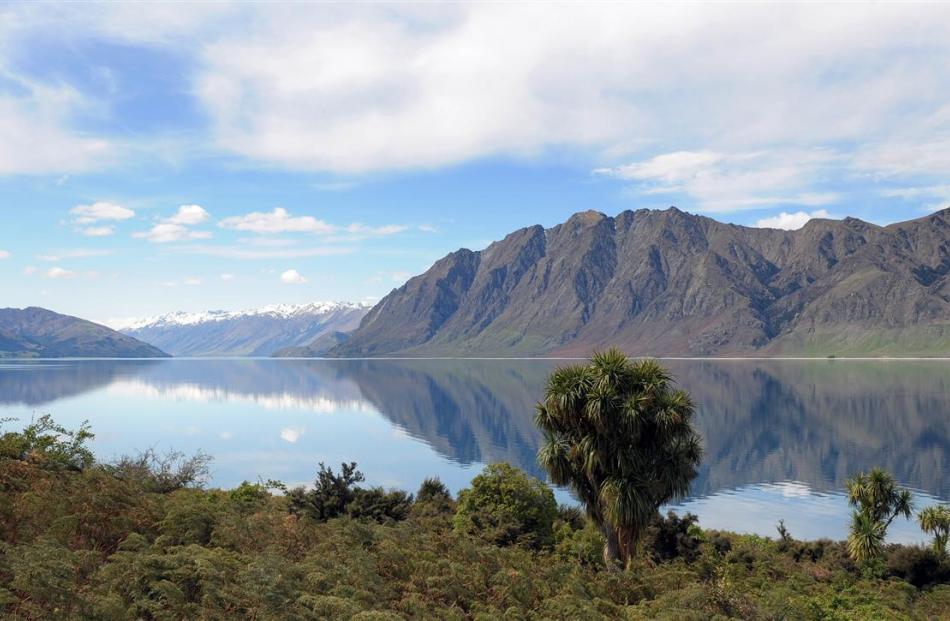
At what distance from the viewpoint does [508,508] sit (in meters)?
39.1

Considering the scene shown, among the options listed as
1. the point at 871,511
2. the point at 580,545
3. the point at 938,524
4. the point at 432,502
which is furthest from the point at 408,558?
the point at 938,524

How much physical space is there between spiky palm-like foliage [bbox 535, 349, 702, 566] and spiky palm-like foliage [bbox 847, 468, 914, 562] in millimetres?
20777

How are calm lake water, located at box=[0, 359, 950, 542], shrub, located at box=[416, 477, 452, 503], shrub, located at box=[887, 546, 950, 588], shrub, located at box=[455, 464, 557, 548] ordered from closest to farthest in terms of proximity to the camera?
shrub, located at box=[455, 464, 557, 548], shrub, located at box=[887, 546, 950, 588], shrub, located at box=[416, 477, 452, 503], calm lake water, located at box=[0, 359, 950, 542]

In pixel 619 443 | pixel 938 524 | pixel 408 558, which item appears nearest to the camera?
pixel 408 558

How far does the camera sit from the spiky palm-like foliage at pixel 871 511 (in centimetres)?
4672

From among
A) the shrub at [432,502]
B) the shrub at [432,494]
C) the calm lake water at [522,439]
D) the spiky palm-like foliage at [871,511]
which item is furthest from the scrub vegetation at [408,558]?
the calm lake water at [522,439]

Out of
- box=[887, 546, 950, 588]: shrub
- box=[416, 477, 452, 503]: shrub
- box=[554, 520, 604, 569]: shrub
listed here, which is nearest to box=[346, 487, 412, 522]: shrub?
box=[416, 477, 452, 503]: shrub

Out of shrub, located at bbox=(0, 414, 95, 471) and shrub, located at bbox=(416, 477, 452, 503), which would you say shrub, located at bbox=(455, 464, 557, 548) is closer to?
shrub, located at bbox=(416, 477, 452, 503)

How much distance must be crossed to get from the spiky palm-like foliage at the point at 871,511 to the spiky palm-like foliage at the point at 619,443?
68.2ft

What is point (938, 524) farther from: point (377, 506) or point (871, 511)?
point (377, 506)

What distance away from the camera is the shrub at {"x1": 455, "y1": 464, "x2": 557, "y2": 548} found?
124ft

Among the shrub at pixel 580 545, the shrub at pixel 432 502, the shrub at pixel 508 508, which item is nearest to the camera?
the shrub at pixel 580 545

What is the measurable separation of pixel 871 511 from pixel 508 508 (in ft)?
98.1

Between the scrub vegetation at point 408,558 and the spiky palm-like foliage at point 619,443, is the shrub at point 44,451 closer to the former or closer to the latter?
the scrub vegetation at point 408,558
